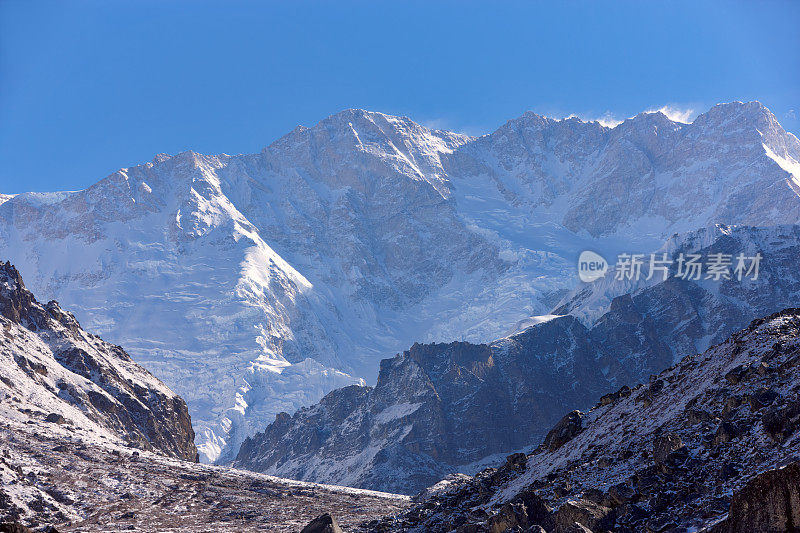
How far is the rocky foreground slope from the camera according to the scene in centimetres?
3750

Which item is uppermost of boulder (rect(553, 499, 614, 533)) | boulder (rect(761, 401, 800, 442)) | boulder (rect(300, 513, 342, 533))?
boulder (rect(300, 513, 342, 533))

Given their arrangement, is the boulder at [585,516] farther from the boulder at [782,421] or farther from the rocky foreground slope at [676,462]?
the boulder at [782,421]

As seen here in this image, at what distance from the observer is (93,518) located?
93250mm

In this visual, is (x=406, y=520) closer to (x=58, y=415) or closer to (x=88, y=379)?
(x=58, y=415)

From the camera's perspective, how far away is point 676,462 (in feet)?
149

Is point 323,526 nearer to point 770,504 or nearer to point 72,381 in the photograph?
point 770,504

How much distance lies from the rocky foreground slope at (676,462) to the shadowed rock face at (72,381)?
88741 mm

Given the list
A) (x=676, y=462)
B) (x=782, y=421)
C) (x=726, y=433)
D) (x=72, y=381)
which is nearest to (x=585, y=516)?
(x=676, y=462)

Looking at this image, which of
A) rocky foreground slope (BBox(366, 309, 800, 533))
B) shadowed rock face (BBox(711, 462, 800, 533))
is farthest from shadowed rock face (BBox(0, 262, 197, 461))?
shadowed rock face (BBox(711, 462, 800, 533))

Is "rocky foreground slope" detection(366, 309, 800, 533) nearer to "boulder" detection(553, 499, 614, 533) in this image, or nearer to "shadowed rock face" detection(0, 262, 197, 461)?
"boulder" detection(553, 499, 614, 533)

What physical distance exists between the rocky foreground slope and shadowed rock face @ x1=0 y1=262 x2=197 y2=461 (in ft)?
291

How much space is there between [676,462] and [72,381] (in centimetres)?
13380

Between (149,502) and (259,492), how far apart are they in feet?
78.6

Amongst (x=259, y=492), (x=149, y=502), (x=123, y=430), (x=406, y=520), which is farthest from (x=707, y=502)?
(x=123, y=430)
